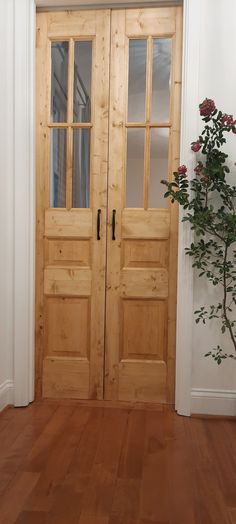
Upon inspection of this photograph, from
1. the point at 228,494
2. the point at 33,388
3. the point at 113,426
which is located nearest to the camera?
the point at 228,494

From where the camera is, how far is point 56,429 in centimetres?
233

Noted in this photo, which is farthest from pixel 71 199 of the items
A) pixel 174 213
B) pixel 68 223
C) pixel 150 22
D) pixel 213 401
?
pixel 213 401

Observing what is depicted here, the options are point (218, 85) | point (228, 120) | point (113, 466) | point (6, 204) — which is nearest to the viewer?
point (113, 466)

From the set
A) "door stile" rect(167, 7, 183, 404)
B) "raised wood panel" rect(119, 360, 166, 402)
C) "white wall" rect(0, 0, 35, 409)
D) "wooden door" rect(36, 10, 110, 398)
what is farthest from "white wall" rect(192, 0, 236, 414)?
"white wall" rect(0, 0, 35, 409)

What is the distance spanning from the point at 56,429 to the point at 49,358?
54cm

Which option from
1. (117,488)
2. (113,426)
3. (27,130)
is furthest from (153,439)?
(27,130)

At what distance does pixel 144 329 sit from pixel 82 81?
1537mm

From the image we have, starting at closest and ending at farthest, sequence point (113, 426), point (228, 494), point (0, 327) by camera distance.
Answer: point (228, 494)
point (113, 426)
point (0, 327)

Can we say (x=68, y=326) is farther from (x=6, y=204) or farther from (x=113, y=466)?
(x=113, y=466)

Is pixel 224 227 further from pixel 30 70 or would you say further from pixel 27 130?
pixel 30 70

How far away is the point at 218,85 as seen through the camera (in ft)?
8.14

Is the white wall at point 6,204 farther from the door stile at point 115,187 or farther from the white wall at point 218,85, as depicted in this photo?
the white wall at point 218,85

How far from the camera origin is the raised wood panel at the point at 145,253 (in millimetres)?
2689

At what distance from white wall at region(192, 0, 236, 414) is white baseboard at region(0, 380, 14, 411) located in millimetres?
1116
